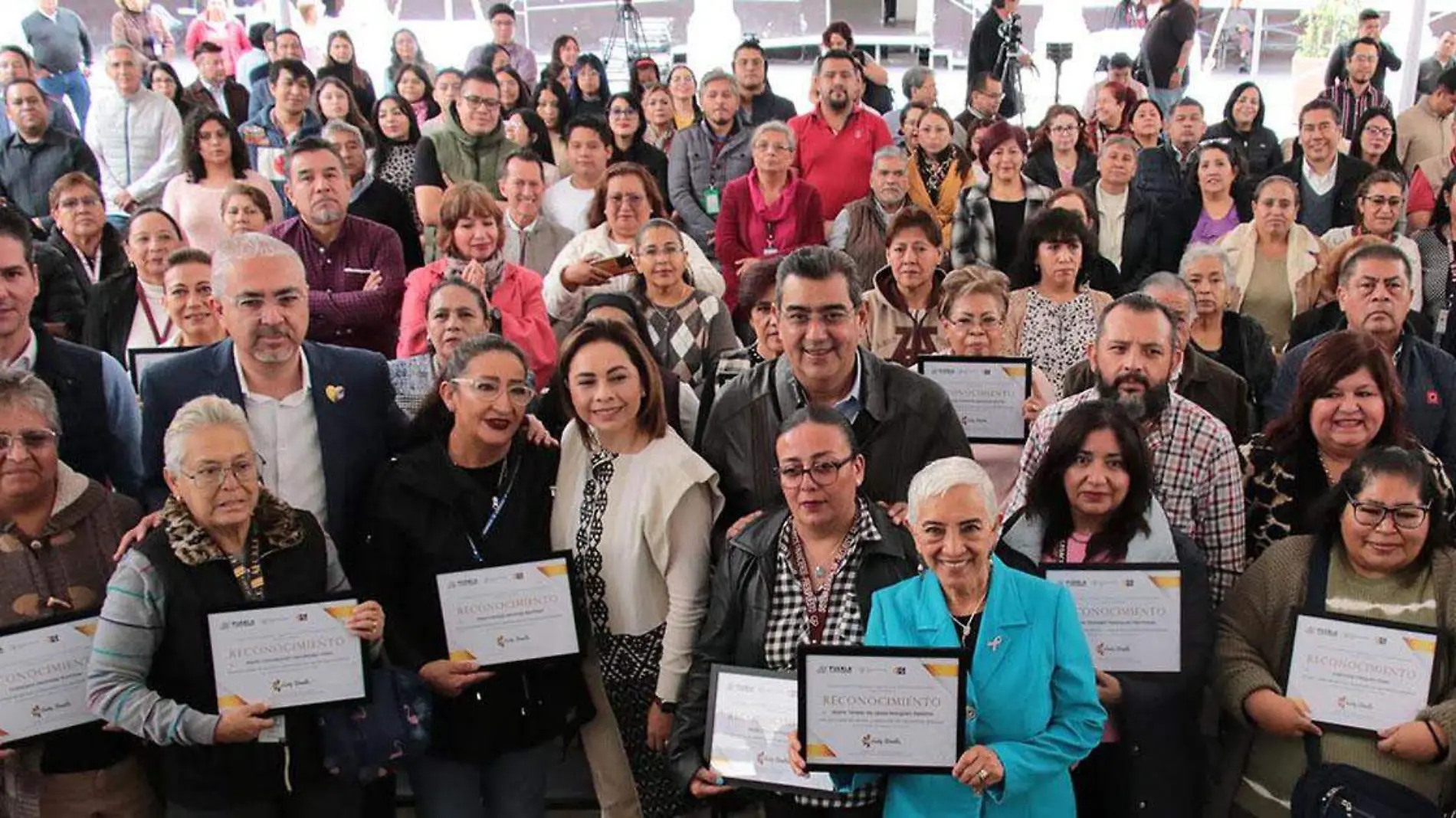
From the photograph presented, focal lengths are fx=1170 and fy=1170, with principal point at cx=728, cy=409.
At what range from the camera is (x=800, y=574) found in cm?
277

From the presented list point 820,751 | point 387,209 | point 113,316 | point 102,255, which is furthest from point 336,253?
point 820,751

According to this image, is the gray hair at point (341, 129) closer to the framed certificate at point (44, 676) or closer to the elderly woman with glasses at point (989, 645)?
the framed certificate at point (44, 676)

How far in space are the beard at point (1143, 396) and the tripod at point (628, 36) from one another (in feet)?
28.3

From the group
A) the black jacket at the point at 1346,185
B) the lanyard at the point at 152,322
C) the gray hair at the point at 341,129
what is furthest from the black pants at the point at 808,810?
the black jacket at the point at 1346,185

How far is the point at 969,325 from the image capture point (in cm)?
409

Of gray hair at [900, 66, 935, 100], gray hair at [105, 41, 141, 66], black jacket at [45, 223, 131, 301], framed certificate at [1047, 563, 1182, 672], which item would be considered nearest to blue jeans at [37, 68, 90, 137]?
gray hair at [105, 41, 141, 66]

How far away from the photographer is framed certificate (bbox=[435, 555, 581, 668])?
9.40 feet

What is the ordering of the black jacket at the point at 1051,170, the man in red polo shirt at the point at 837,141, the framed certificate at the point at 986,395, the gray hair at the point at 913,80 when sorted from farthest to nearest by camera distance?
the gray hair at the point at 913,80, the black jacket at the point at 1051,170, the man in red polo shirt at the point at 837,141, the framed certificate at the point at 986,395

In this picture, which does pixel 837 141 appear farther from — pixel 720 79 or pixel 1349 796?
pixel 1349 796

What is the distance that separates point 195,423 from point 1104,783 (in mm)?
2378

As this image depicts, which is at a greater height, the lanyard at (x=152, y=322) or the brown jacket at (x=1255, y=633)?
Result: the lanyard at (x=152, y=322)

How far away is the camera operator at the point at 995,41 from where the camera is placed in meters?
9.27

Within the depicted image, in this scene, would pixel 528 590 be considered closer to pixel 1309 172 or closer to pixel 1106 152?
pixel 1106 152

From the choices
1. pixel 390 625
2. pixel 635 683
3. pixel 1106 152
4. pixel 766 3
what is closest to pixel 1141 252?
pixel 1106 152
